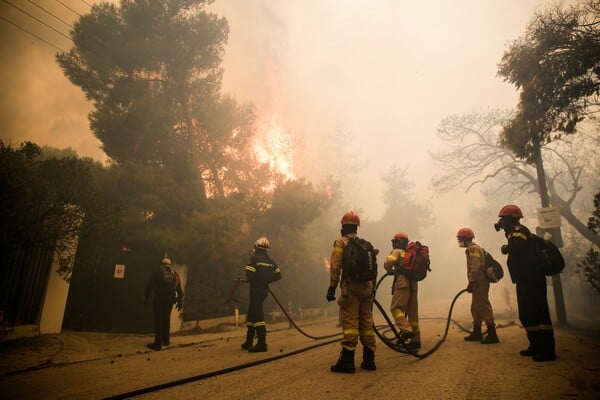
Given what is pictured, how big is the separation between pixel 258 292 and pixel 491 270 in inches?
202

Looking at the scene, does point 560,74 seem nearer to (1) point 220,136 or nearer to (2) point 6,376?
(2) point 6,376

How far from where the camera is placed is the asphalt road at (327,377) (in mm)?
3402

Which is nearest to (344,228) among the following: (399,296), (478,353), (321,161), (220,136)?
(399,296)

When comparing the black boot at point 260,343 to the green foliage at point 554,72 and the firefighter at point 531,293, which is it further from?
the green foliage at point 554,72

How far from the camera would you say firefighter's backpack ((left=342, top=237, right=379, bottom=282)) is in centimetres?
480

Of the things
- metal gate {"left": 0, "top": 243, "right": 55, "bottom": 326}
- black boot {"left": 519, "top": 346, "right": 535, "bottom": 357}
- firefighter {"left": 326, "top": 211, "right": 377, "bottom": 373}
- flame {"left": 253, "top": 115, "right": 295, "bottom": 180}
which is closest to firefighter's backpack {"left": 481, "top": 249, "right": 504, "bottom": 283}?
black boot {"left": 519, "top": 346, "right": 535, "bottom": 357}

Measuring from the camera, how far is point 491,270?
23.7 feet

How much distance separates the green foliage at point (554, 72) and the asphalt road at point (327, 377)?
5.91 m

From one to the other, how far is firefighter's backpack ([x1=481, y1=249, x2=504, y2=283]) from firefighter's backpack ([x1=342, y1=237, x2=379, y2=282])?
12.6 feet

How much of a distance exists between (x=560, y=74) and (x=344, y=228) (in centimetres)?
819

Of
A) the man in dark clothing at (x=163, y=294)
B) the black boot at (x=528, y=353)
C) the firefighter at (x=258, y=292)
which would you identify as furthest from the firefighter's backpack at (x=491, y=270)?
the man in dark clothing at (x=163, y=294)

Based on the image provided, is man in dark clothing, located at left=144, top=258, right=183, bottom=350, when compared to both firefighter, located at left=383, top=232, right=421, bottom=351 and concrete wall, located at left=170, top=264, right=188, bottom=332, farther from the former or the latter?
firefighter, located at left=383, top=232, right=421, bottom=351

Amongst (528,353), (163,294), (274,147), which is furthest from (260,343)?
(274,147)

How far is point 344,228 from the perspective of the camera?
5.30 m
